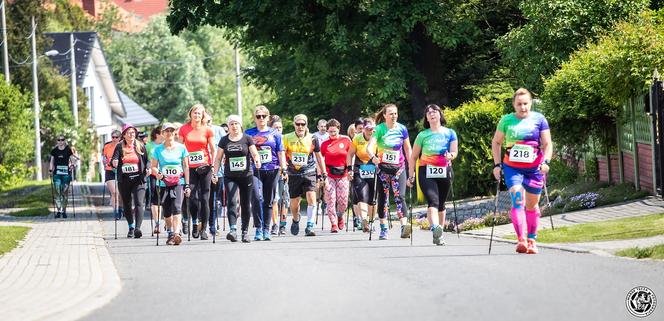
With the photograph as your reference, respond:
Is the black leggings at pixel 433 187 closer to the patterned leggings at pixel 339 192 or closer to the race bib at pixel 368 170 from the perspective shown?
the race bib at pixel 368 170

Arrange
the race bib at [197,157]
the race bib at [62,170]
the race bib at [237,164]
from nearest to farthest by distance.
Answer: the race bib at [237,164] → the race bib at [197,157] → the race bib at [62,170]

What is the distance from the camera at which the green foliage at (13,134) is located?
42625 millimetres

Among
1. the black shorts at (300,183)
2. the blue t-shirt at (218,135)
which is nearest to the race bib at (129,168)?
the blue t-shirt at (218,135)

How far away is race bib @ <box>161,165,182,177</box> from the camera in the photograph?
→ 18938mm

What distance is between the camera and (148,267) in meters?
15.1

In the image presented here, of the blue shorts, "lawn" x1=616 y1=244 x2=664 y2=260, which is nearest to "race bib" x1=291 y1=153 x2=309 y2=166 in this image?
the blue shorts

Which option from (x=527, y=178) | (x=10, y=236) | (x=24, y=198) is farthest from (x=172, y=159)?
(x=24, y=198)

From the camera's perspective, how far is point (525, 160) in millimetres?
14945

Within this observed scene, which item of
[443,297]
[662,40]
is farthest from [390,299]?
[662,40]

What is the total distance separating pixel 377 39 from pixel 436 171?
15.5m

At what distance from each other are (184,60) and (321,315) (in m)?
96.5

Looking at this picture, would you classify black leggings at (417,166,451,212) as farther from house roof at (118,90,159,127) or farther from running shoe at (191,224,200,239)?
house roof at (118,90,159,127)

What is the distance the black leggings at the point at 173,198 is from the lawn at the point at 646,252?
693 centimetres

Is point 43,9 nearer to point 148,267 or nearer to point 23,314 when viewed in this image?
point 148,267
